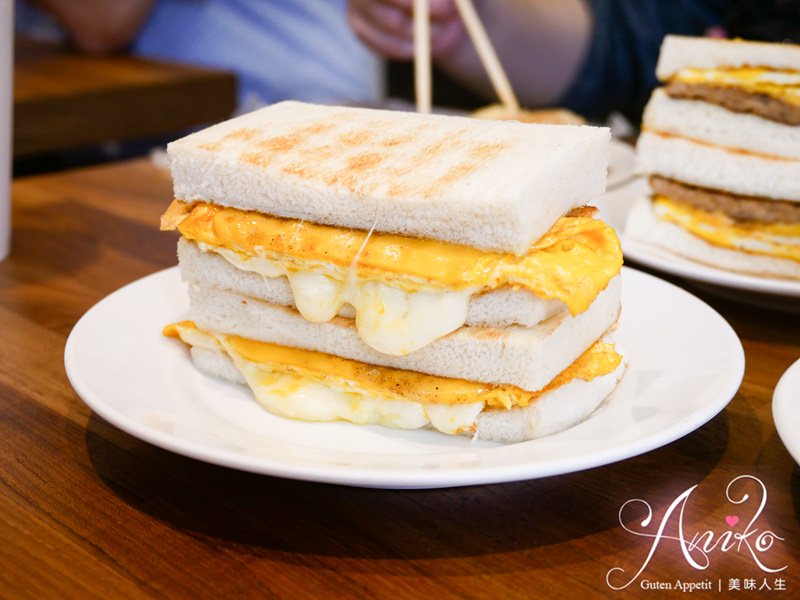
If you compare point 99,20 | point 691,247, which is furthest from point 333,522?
point 99,20

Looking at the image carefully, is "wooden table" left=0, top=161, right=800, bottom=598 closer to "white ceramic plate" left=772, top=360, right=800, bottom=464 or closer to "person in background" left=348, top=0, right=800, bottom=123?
"white ceramic plate" left=772, top=360, right=800, bottom=464

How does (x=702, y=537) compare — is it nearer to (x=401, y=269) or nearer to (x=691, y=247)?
(x=401, y=269)

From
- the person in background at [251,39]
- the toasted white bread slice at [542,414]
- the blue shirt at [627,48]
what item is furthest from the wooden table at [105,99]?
the toasted white bread slice at [542,414]

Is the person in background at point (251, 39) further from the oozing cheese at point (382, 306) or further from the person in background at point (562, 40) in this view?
the oozing cheese at point (382, 306)

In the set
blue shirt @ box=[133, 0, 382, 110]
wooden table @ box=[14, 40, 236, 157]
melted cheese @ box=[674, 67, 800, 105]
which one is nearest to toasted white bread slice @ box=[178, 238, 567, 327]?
melted cheese @ box=[674, 67, 800, 105]

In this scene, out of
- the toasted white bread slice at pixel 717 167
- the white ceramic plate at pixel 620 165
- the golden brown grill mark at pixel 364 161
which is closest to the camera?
the golden brown grill mark at pixel 364 161

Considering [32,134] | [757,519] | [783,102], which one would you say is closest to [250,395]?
[757,519]

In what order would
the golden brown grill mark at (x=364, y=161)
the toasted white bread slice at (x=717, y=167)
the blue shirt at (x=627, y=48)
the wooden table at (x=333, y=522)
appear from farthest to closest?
the blue shirt at (x=627, y=48) < the toasted white bread slice at (x=717, y=167) < the golden brown grill mark at (x=364, y=161) < the wooden table at (x=333, y=522)
